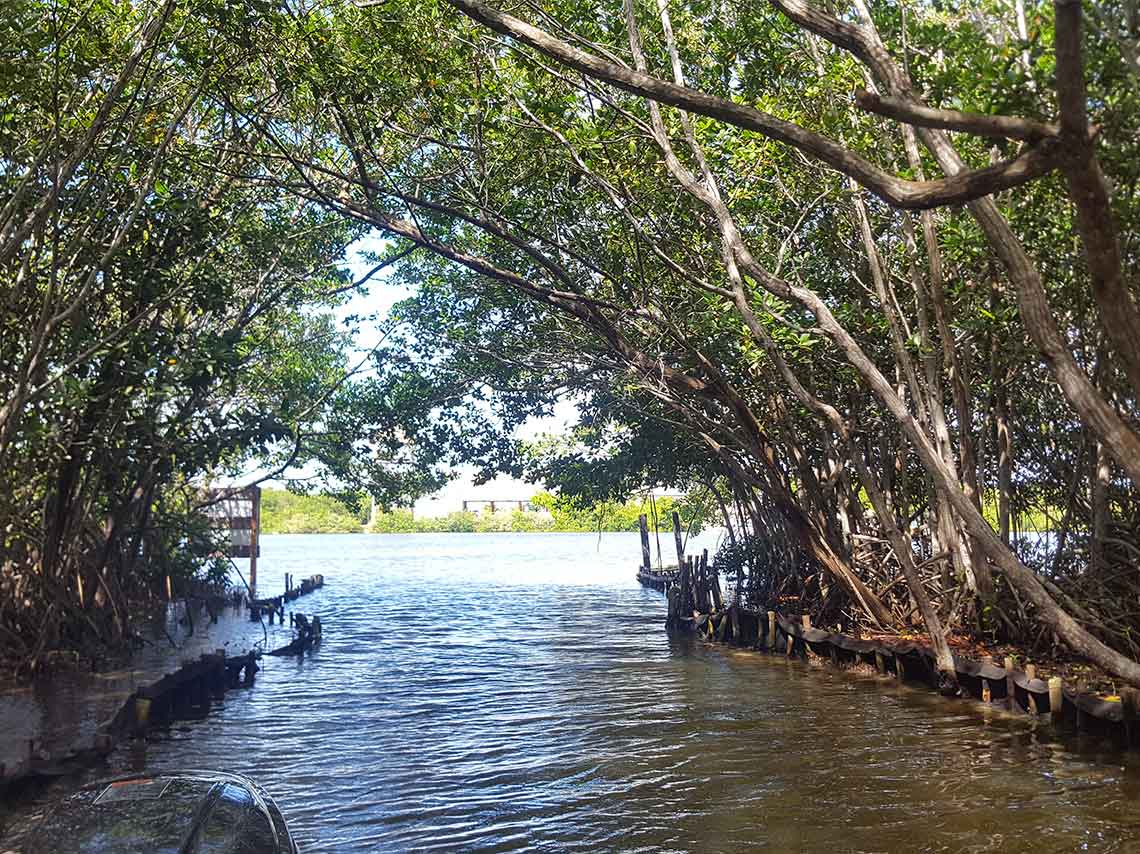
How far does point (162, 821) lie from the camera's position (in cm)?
530

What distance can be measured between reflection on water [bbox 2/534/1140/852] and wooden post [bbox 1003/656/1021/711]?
1.05 ft

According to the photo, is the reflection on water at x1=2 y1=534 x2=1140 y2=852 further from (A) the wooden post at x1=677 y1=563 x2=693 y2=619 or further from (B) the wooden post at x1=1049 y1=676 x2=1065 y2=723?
(A) the wooden post at x1=677 y1=563 x2=693 y2=619

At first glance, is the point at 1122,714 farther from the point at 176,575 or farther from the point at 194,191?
the point at 176,575

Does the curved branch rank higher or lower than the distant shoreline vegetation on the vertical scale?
higher

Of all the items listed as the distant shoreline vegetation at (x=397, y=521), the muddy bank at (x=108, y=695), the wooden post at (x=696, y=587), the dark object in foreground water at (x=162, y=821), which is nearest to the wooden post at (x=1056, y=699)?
the dark object in foreground water at (x=162, y=821)

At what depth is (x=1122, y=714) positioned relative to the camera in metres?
10.4

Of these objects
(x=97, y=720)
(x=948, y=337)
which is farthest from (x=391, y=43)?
(x=97, y=720)

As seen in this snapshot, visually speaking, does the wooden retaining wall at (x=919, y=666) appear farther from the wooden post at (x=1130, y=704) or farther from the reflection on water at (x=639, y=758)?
the reflection on water at (x=639, y=758)

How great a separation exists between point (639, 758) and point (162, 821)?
23.9ft

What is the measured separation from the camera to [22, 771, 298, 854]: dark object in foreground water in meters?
5.14

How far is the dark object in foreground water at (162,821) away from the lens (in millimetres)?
5141

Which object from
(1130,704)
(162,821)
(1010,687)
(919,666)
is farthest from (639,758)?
(162,821)

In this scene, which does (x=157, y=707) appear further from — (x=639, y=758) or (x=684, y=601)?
(x=684, y=601)

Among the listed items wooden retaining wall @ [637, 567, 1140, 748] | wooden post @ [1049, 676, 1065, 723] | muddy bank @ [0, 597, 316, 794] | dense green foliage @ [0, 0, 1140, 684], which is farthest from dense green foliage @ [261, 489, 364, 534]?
wooden post @ [1049, 676, 1065, 723]
